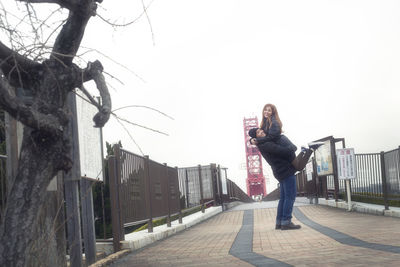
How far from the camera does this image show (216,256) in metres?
6.30

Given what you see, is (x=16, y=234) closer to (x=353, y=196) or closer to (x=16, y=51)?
(x=16, y=51)

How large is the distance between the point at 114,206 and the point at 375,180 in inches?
324

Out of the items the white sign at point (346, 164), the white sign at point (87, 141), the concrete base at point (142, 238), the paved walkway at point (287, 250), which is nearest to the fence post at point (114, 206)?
the concrete base at point (142, 238)

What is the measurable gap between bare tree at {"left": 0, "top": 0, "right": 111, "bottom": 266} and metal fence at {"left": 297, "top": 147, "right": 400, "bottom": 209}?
949cm

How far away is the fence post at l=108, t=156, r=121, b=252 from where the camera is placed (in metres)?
7.41

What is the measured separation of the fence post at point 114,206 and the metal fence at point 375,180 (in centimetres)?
667

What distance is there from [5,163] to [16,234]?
203cm

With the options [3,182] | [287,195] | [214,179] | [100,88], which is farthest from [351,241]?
[214,179]

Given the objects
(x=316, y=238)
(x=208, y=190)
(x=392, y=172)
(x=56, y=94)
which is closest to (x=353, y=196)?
(x=392, y=172)

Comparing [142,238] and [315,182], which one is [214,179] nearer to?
[315,182]

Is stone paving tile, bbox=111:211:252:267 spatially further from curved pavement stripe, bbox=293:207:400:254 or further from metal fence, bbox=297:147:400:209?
metal fence, bbox=297:147:400:209

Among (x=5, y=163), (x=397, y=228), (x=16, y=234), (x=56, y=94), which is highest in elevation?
(x=56, y=94)

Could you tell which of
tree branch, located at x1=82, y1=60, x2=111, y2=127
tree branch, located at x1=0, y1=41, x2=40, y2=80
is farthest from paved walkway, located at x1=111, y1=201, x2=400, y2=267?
tree branch, located at x1=0, y1=41, x2=40, y2=80

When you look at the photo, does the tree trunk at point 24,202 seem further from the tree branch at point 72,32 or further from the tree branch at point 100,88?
the tree branch at point 72,32
